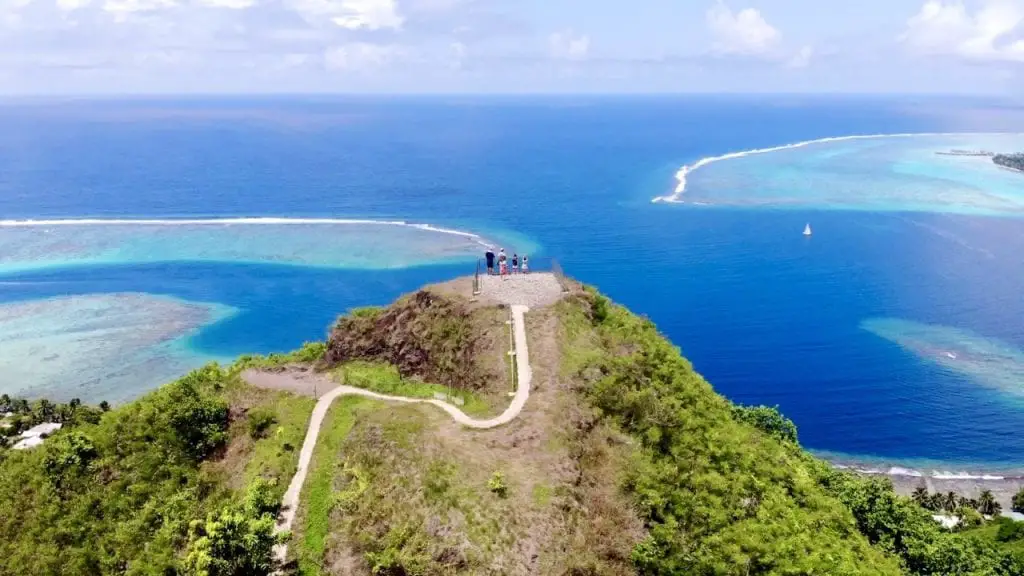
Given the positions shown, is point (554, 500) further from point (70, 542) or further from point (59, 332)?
point (59, 332)

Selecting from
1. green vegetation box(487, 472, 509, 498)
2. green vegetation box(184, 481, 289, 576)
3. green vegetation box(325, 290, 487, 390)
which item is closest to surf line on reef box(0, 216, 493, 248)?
green vegetation box(325, 290, 487, 390)

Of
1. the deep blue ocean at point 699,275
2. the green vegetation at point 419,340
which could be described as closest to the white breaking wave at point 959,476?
the deep blue ocean at point 699,275

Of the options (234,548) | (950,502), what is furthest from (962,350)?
(234,548)

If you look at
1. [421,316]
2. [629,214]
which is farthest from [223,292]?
[629,214]

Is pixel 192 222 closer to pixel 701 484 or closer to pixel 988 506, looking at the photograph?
pixel 701 484

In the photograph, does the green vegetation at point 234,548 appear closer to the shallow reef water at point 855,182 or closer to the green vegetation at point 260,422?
the green vegetation at point 260,422

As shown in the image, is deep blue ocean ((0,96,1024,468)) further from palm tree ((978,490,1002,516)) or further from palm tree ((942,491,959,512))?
palm tree ((978,490,1002,516))
